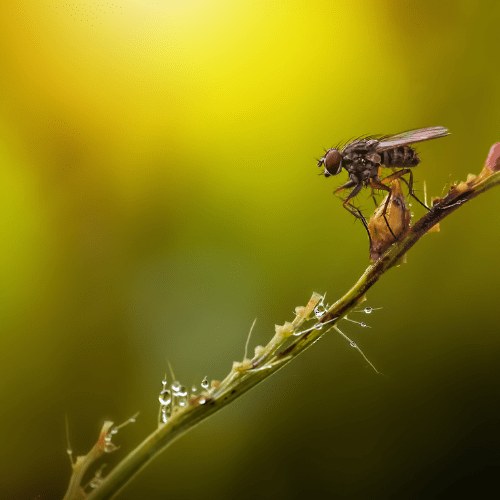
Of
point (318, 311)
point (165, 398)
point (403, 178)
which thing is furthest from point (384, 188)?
point (165, 398)

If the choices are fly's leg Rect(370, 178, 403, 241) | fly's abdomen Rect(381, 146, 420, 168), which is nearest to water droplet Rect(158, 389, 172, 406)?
fly's leg Rect(370, 178, 403, 241)

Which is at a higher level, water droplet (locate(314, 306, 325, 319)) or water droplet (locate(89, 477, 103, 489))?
water droplet (locate(314, 306, 325, 319))

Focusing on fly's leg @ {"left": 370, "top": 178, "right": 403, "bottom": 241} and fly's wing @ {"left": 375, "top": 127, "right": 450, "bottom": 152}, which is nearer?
fly's leg @ {"left": 370, "top": 178, "right": 403, "bottom": 241}

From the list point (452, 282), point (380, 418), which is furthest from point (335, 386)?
point (452, 282)

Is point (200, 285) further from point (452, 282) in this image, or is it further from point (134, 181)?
point (452, 282)

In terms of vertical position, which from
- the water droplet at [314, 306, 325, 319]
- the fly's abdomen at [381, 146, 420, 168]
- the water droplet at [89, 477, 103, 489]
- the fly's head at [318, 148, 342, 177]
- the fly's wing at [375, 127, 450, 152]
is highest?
the fly's head at [318, 148, 342, 177]

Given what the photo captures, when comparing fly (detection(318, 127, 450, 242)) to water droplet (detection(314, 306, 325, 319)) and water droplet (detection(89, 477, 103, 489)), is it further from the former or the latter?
water droplet (detection(89, 477, 103, 489))
